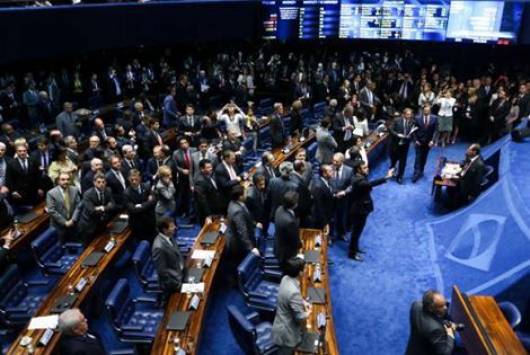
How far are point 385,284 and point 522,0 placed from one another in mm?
9859

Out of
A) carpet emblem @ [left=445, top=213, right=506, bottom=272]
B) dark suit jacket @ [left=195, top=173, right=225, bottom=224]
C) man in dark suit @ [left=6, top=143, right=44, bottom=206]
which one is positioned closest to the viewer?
carpet emblem @ [left=445, top=213, right=506, bottom=272]

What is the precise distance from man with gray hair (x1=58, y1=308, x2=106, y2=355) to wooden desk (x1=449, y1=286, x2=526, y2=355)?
374 cm

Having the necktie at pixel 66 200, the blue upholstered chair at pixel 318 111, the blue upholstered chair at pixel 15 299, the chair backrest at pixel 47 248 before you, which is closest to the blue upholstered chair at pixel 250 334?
the blue upholstered chair at pixel 15 299

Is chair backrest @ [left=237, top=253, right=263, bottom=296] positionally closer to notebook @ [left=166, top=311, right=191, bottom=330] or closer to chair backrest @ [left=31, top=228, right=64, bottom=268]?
notebook @ [left=166, top=311, right=191, bottom=330]

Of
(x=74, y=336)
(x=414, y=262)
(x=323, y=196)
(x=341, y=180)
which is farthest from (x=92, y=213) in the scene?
(x=414, y=262)

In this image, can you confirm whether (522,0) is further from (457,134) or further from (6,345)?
(6,345)

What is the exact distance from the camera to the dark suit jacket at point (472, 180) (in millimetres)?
8398

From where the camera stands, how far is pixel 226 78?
→ 15773mm

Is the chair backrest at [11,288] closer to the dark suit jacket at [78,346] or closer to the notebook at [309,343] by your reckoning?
the dark suit jacket at [78,346]

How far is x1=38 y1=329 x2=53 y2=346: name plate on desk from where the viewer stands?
15.2 ft

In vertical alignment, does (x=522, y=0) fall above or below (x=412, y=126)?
above

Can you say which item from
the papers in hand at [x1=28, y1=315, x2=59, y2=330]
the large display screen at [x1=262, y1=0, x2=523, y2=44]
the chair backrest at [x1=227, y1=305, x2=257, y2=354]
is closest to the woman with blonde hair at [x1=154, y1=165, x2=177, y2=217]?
the papers in hand at [x1=28, y1=315, x2=59, y2=330]

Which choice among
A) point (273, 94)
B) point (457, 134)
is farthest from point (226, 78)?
point (457, 134)

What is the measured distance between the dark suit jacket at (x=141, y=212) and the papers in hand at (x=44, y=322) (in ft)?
6.63
